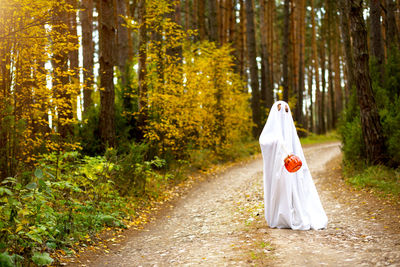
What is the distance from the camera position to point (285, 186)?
242 inches

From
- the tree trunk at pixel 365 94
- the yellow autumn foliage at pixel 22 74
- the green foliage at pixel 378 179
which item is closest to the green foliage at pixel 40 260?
the yellow autumn foliage at pixel 22 74

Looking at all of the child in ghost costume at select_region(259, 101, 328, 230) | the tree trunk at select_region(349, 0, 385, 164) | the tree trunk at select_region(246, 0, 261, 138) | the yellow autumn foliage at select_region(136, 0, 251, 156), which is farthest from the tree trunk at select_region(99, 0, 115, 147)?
the tree trunk at select_region(246, 0, 261, 138)

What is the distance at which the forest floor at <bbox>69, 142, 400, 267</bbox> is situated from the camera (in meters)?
4.68

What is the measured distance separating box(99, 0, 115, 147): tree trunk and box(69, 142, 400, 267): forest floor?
258 centimetres

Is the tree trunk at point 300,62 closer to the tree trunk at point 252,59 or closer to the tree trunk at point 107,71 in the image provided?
the tree trunk at point 252,59

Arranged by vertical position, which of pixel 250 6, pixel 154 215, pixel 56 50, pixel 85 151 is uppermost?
pixel 250 6

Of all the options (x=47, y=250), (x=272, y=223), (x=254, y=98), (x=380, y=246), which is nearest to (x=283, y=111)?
(x=272, y=223)

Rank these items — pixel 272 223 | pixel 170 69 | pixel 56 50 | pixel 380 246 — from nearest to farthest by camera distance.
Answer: pixel 380 246, pixel 272 223, pixel 56 50, pixel 170 69

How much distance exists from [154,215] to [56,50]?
401 cm

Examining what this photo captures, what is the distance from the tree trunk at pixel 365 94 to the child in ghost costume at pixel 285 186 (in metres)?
4.68

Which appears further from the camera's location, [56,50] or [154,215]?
[154,215]

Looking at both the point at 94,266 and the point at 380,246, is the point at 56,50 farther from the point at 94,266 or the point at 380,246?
the point at 380,246

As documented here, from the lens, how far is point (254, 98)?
67.3ft

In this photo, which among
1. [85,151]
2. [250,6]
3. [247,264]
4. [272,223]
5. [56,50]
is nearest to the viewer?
[247,264]
